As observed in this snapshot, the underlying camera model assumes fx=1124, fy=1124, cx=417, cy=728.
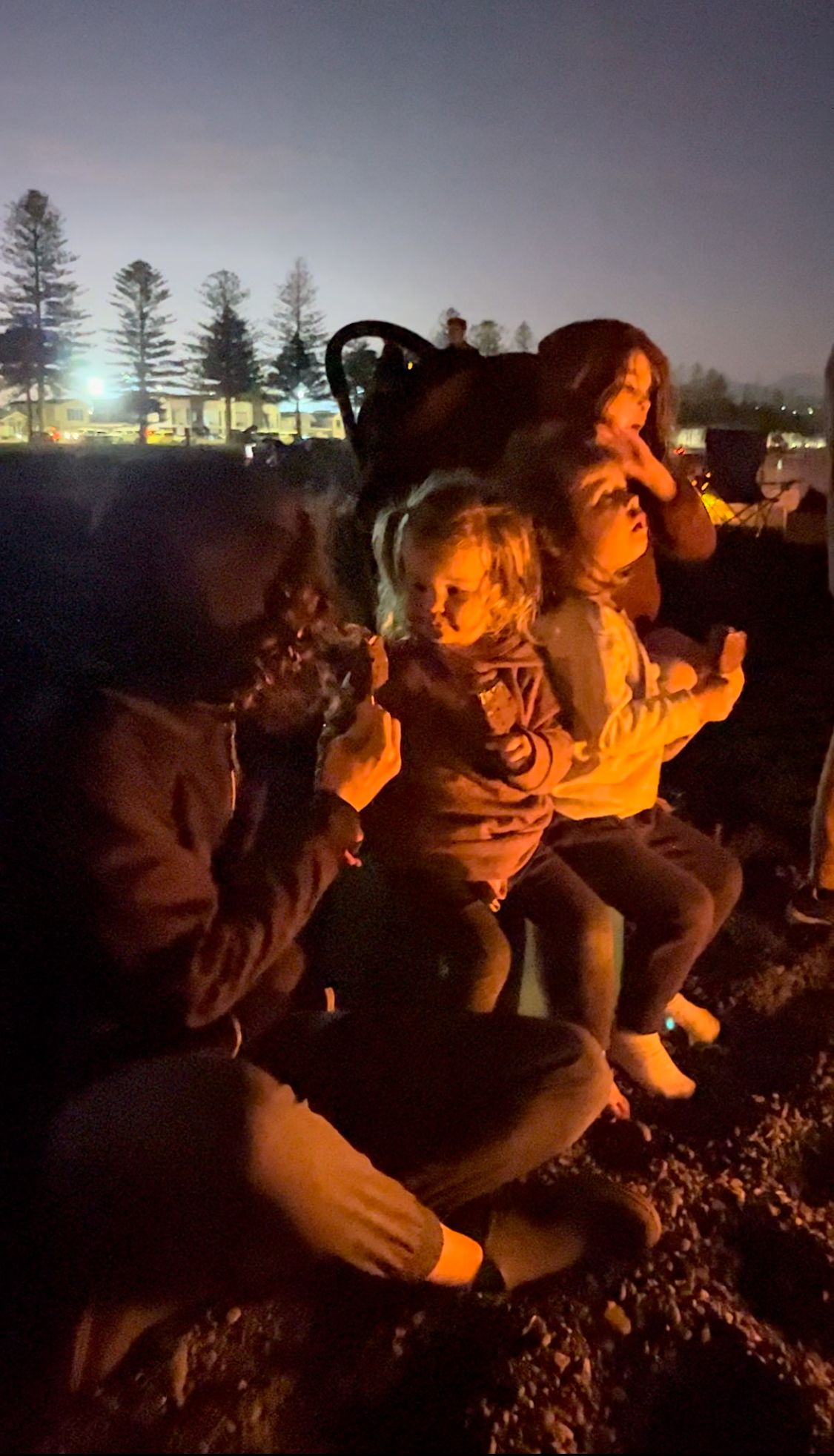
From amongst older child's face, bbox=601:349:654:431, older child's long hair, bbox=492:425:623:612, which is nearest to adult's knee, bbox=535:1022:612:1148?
older child's long hair, bbox=492:425:623:612

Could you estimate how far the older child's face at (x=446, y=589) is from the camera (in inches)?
93.2

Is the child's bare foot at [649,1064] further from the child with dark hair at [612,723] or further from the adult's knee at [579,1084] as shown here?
the adult's knee at [579,1084]

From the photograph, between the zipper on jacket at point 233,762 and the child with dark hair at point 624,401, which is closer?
the zipper on jacket at point 233,762

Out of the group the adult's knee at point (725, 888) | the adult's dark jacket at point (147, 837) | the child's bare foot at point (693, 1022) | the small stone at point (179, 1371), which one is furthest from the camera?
the child's bare foot at point (693, 1022)

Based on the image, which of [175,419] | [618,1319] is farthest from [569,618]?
[175,419]

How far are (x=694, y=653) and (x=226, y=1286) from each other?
1.76 meters

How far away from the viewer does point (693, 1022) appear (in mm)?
2959

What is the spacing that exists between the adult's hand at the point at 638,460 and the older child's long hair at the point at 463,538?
378 millimetres

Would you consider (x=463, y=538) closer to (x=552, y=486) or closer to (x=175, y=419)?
(x=552, y=486)

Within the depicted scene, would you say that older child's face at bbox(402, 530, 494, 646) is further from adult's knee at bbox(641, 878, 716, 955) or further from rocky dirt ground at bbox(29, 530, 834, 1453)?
rocky dirt ground at bbox(29, 530, 834, 1453)

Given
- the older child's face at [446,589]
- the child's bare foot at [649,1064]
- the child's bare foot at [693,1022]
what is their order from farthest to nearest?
the child's bare foot at [693,1022] < the child's bare foot at [649,1064] < the older child's face at [446,589]

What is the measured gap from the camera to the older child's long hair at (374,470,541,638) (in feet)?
7.85

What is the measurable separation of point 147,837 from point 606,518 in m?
1.44

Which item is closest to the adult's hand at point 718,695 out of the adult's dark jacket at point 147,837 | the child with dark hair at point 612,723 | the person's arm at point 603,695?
the child with dark hair at point 612,723
